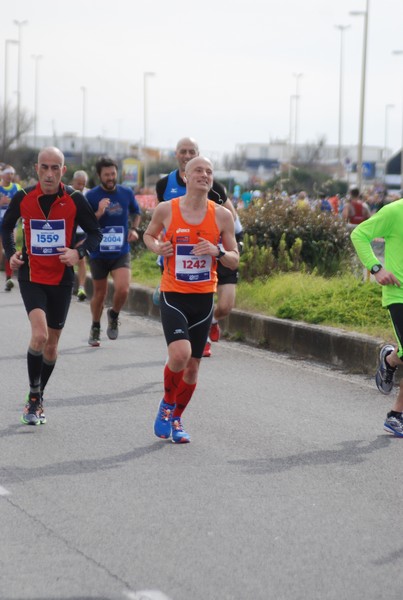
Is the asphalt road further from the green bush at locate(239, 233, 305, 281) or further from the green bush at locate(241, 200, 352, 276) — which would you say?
the green bush at locate(241, 200, 352, 276)

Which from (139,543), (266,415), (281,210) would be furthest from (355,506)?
(281,210)

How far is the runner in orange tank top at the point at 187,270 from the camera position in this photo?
8.07 m

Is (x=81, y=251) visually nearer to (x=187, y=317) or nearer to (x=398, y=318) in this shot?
(x=187, y=317)

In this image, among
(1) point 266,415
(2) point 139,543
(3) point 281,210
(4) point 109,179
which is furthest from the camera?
(3) point 281,210

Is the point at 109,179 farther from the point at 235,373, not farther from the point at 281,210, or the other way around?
the point at 281,210

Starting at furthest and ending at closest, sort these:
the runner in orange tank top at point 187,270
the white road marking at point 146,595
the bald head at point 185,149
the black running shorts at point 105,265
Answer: the black running shorts at point 105,265
the bald head at point 185,149
the runner in orange tank top at point 187,270
the white road marking at point 146,595

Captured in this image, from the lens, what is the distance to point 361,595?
199 inches

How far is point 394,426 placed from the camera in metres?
8.63

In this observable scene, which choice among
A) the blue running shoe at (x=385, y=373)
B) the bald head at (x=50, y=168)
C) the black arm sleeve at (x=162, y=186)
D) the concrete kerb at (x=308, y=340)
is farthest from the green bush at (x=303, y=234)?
the bald head at (x=50, y=168)

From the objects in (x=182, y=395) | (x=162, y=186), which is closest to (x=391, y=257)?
(x=182, y=395)

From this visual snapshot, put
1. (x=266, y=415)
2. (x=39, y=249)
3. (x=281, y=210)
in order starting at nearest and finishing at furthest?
(x=39, y=249) → (x=266, y=415) → (x=281, y=210)

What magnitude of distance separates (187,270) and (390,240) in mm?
1487

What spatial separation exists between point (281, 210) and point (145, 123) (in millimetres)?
76873

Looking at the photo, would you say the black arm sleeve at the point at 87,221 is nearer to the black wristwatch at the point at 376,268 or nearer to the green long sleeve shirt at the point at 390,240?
the green long sleeve shirt at the point at 390,240
